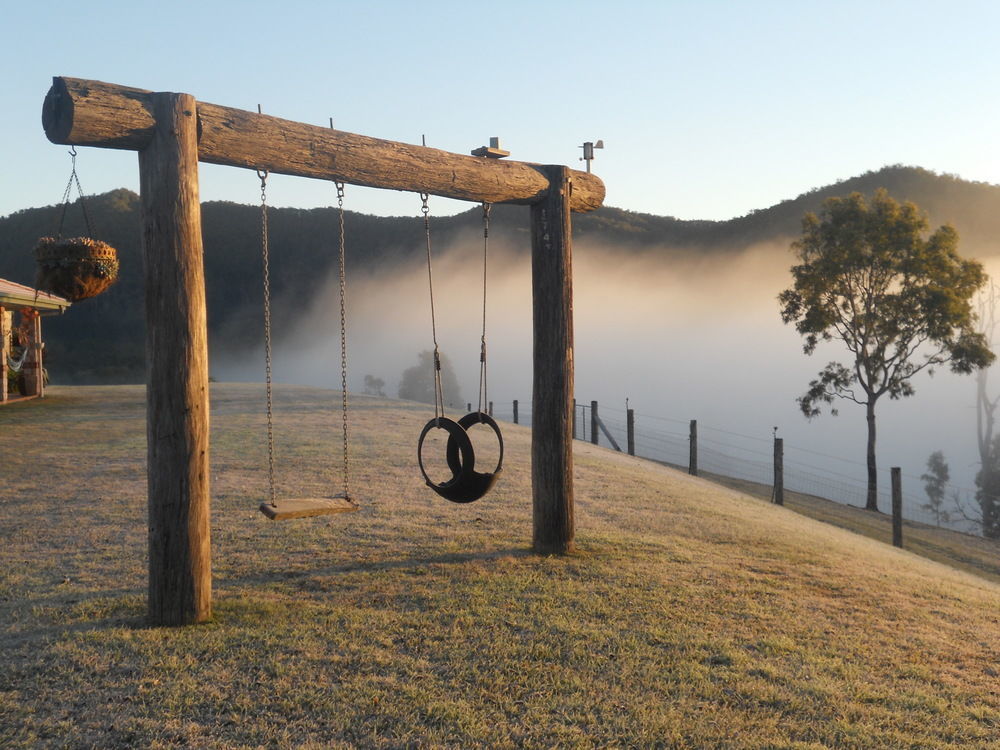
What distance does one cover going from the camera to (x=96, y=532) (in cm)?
785

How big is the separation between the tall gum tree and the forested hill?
4827cm

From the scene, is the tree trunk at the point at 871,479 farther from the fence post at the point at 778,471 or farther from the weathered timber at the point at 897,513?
the weathered timber at the point at 897,513

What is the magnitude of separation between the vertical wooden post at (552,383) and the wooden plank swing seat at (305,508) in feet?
6.13

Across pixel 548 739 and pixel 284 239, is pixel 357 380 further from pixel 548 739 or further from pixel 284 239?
pixel 548 739

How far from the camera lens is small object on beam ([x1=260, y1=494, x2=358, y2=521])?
18.4 feet

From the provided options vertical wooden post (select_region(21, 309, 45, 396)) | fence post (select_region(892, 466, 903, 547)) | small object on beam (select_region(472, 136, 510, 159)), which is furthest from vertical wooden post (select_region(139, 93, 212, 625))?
vertical wooden post (select_region(21, 309, 45, 396))

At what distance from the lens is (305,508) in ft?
19.0

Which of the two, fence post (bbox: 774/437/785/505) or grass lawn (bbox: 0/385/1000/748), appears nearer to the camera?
grass lawn (bbox: 0/385/1000/748)

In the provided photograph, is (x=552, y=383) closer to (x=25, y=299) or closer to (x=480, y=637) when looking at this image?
(x=480, y=637)

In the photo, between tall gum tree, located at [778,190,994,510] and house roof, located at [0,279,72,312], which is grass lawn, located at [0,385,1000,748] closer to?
house roof, located at [0,279,72,312]

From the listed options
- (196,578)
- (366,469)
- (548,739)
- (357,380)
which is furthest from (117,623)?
(357,380)

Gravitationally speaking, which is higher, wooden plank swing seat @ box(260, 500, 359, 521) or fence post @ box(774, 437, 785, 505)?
wooden plank swing seat @ box(260, 500, 359, 521)

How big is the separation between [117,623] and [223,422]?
11194 millimetres

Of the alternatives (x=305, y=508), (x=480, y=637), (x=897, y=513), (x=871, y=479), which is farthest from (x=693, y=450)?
(x=480, y=637)
